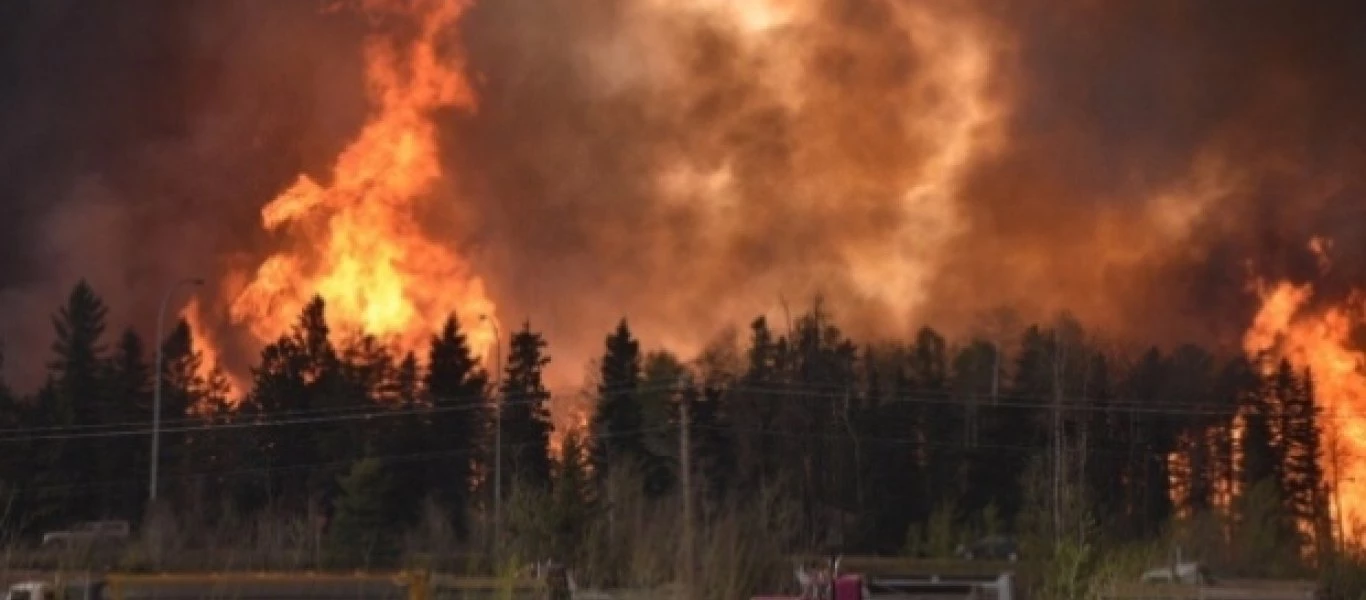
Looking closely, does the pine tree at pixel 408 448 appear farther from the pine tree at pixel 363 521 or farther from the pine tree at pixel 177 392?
the pine tree at pixel 177 392

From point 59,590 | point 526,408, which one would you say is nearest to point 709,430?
point 526,408

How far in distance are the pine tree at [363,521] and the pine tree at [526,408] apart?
4645mm

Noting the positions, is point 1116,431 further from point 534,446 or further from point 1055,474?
point 534,446

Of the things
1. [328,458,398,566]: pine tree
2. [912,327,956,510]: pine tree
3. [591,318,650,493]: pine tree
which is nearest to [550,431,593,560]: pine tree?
[328,458,398,566]: pine tree

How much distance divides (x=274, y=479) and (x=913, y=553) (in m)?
21.7

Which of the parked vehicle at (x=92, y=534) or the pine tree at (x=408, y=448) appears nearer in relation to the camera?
the parked vehicle at (x=92, y=534)

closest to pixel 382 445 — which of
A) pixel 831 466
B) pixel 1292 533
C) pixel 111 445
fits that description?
pixel 111 445

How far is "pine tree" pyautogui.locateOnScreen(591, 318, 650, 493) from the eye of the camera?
54.4 meters

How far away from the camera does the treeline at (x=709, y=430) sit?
51.3 m

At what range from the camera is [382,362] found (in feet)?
193

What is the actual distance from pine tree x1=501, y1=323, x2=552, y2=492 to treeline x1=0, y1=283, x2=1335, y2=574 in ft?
0.33

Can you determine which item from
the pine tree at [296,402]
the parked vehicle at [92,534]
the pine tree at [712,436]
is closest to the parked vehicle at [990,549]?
the pine tree at [712,436]

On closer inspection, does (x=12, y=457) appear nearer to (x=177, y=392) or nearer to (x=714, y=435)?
(x=177, y=392)

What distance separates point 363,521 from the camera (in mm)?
45125
